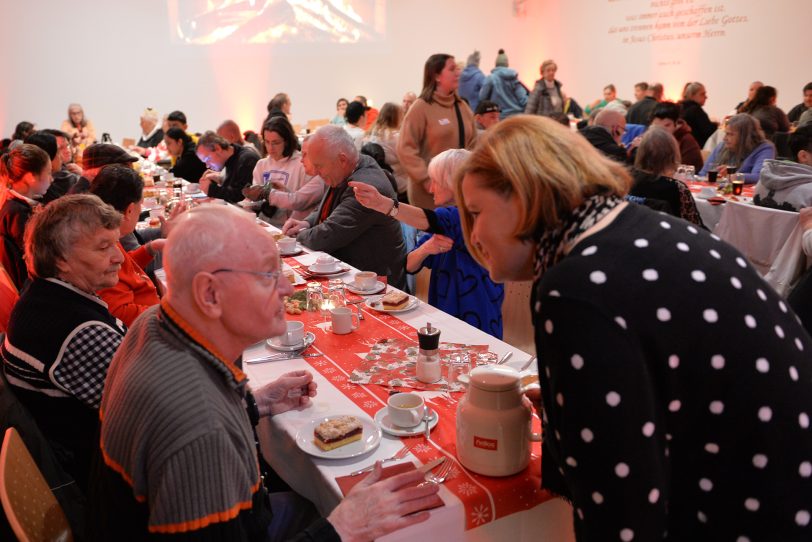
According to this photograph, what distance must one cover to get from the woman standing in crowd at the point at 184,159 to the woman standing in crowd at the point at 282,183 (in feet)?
6.20

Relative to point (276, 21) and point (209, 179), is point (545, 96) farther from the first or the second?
point (209, 179)

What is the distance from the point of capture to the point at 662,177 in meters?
4.14

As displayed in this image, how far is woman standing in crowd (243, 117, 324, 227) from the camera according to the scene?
466 cm

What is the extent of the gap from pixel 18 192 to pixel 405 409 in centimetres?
339

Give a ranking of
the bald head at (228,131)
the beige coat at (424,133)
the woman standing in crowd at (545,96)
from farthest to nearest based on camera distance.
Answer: the woman standing in crowd at (545,96) → the bald head at (228,131) → the beige coat at (424,133)

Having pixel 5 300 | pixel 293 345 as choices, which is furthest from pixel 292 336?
pixel 5 300

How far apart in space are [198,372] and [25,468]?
57cm

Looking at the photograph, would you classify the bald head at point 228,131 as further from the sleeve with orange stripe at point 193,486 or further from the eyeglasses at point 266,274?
the sleeve with orange stripe at point 193,486

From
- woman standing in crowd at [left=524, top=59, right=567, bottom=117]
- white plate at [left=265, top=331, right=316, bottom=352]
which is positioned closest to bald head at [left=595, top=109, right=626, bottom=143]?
woman standing in crowd at [left=524, top=59, right=567, bottom=117]

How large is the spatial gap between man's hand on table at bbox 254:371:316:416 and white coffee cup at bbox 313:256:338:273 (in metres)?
1.32

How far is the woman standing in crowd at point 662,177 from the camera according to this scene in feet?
13.4

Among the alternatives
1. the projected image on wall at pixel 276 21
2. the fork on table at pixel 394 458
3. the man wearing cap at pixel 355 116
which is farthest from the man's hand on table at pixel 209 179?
the projected image on wall at pixel 276 21

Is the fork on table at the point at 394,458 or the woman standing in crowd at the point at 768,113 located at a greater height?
the woman standing in crowd at the point at 768,113

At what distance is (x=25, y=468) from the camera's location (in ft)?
4.66
